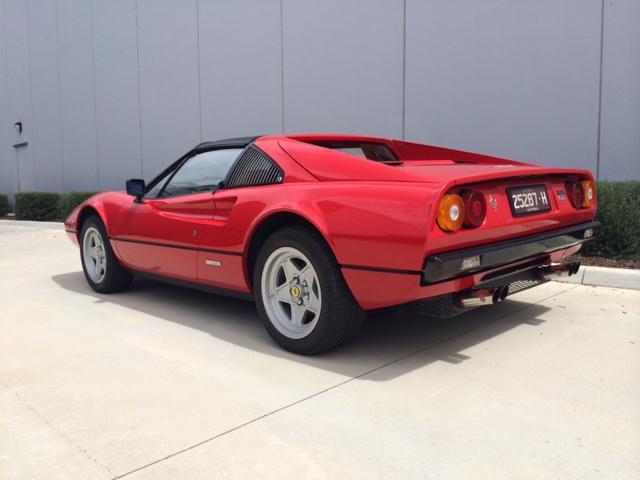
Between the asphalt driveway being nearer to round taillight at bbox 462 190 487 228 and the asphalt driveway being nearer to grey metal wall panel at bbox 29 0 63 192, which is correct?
round taillight at bbox 462 190 487 228

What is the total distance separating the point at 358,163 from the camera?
10.4 feet

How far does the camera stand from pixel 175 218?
4.18 m

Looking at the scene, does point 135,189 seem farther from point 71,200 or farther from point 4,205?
point 4,205

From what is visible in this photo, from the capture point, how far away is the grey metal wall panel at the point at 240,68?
9.73 meters

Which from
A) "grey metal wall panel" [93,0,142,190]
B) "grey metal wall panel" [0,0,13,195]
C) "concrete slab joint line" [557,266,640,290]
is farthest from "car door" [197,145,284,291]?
"grey metal wall panel" [0,0,13,195]

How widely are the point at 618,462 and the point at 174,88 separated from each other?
1090 cm

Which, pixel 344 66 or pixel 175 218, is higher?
pixel 344 66

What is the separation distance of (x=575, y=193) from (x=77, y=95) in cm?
1349

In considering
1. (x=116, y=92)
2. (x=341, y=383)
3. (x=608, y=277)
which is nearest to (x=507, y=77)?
(x=608, y=277)

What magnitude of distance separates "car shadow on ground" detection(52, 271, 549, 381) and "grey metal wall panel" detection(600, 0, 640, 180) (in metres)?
3.01

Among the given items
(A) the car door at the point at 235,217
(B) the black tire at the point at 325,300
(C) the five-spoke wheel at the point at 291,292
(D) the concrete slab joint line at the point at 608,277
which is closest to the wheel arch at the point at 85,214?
(A) the car door at the point at 235,217

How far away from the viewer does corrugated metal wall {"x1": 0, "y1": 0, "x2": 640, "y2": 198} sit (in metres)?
6.62

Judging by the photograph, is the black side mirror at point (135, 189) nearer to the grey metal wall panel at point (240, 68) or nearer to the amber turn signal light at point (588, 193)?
the amber turn signal light at point (588, 193)

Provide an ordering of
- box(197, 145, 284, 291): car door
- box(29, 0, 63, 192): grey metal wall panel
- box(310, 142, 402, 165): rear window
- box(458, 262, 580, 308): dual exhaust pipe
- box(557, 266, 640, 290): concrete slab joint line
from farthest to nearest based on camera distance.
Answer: box(29, 0, 63, 192): grey metal wall panel < box(557, 266, 640, 290): concrete slab joint line < box(310, 142, 402, 165): rear window < box(197, 145, 284, 291): car door < box(458, 262, 580, 308): dual exhaust pipe
